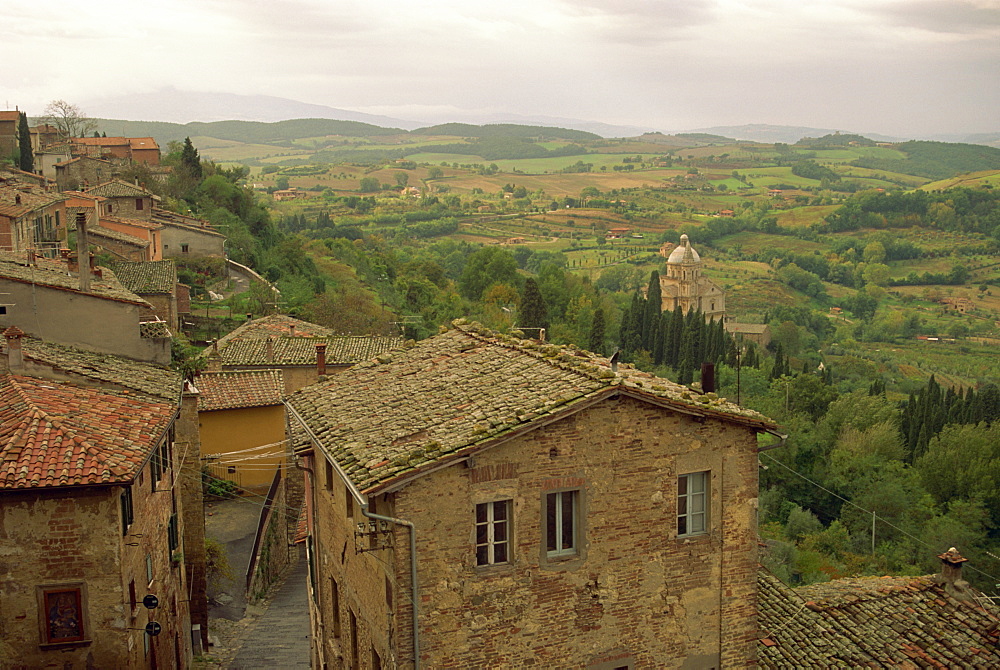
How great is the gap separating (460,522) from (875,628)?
7872 millimetres

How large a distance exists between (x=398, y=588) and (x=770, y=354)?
111 m

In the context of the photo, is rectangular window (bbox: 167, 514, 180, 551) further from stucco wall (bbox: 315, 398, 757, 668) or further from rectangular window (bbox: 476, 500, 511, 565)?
rectangular window (bbox: 476, 500, 511, 565)

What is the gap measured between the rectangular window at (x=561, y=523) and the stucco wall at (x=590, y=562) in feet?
0.40

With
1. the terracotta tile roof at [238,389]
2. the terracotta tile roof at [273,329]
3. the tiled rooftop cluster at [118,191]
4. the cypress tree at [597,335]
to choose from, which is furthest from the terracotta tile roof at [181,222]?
the cypress tree at [597,335]

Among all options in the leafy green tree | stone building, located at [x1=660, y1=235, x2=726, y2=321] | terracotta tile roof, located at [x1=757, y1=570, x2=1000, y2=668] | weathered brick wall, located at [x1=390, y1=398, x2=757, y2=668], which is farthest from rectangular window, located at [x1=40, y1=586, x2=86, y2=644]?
stone building, located at [x1=660, y1=235, x2=726, y2=321]

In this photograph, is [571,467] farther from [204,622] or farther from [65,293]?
[204,622]

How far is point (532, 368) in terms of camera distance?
1338 centimetres

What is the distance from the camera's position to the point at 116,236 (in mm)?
47844

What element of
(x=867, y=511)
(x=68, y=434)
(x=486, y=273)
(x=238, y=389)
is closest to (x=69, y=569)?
(x=68, y=434)

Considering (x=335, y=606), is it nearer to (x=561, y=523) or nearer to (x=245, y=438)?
(x=561, y=523)

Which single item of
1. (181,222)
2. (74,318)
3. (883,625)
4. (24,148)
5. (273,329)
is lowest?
(883,625)

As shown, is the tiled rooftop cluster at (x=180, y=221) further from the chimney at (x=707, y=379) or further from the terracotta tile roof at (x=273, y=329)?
the chimney at (x=707, y=379)

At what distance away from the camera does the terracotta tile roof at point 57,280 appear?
18906mm

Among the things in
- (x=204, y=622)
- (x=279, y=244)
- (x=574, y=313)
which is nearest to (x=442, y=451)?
(x=204, y=622)
